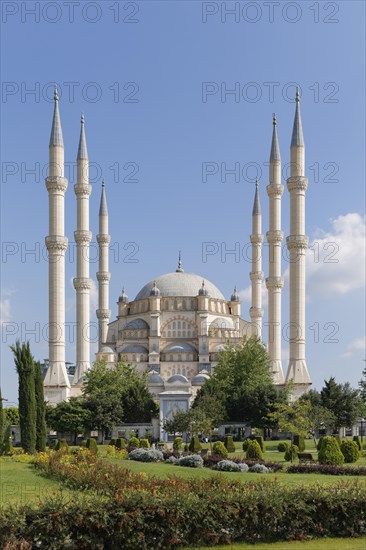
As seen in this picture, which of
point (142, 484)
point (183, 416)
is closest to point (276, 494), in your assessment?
point (142, 484)

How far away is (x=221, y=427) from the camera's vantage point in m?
42.2

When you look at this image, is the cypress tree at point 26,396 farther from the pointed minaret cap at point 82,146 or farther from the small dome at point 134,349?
the small dome at point 134,349

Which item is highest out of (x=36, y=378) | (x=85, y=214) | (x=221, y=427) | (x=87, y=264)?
(x=85, y=214)

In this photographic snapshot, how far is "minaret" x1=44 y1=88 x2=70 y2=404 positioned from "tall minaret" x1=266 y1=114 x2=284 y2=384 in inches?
594

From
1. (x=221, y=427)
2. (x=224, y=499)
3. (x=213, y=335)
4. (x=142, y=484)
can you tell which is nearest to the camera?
(x=224, y=499)

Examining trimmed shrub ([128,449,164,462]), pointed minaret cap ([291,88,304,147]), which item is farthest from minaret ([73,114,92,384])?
trimmed shrub ([128,449,164,462])

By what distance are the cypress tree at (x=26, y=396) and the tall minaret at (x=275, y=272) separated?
25146 millimetres

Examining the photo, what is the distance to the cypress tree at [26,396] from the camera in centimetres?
2936

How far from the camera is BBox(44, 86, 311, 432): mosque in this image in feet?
151

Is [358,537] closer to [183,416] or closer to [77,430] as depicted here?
[183,416]

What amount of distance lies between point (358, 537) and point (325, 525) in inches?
22.2

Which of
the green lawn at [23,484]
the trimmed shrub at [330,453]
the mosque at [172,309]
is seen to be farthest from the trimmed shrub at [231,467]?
the mosque at [172,309]

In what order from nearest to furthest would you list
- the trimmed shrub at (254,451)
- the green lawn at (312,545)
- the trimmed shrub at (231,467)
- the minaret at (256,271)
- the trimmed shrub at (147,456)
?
the green lawn at (312,545)
the trimmed shrub at (231,467)
the trimmed shrub at (254,451)
the trimmed shrub at (147,456)
the minaret at (256,271)

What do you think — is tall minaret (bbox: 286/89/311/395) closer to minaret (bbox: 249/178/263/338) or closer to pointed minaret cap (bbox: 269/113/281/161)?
pointed minaret cap (bbox: 269/113/281/161)
